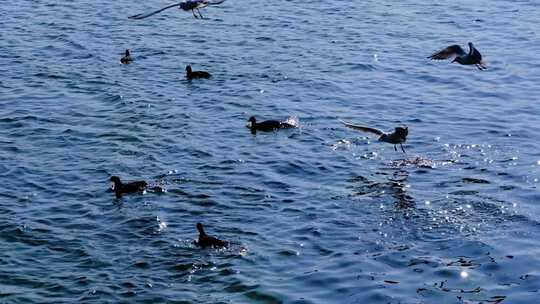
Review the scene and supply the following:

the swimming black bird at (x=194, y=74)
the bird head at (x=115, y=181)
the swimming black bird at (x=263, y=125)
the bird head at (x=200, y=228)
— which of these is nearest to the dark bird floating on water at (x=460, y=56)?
the swimming black bird at (x=263, y=125)

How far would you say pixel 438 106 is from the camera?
29.1 m

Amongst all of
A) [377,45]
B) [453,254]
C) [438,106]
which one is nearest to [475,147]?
[438,106]

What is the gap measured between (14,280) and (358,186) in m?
8.05

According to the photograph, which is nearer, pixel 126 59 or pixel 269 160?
pixel 269 160

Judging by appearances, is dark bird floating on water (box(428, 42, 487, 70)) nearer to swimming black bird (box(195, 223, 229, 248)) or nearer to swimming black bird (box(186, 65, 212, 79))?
swimming black bird (box(186, 65, 212, 79))

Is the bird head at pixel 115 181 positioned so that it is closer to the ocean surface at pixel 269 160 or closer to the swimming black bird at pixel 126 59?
the ocean surface at pixel 269 160

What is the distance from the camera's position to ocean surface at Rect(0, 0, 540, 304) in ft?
60.7

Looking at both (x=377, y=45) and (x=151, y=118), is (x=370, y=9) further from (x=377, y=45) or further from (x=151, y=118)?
(x=151, y=118)

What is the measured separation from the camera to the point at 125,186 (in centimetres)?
2189

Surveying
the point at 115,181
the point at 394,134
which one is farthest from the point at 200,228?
the point at 394,134

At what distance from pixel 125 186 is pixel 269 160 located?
13.9 feet

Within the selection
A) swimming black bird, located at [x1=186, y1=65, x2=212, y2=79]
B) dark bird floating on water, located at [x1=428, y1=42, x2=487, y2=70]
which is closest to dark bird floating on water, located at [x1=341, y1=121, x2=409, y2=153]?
dark bird floating on water, located at [x1=428, y1=42, x2=487, y2=70]

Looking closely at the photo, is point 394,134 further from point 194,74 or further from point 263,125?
point 194,74

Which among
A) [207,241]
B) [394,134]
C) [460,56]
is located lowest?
[207,241]
